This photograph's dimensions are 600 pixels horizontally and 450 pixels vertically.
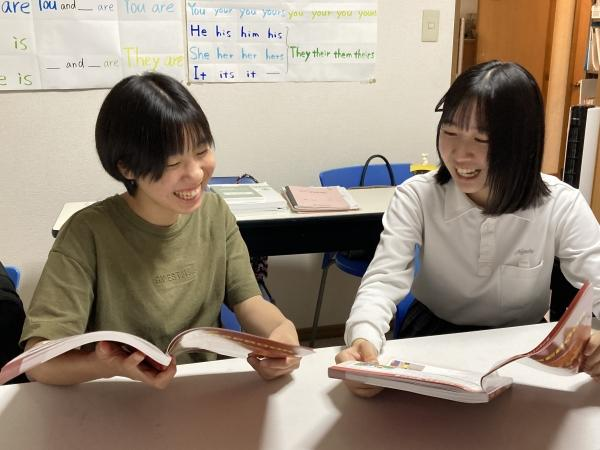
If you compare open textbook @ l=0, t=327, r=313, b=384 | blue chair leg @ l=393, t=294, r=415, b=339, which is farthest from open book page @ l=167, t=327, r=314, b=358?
blue chair leg @ l=393, t=294, r=415, b=339

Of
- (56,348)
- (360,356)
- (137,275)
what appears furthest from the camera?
(137,275)

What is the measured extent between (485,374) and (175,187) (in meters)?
0.62

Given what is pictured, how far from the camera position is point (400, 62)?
267cm

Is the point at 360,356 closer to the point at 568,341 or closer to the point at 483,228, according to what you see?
the point at 568,341

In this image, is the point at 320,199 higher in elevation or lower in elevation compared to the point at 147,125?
lower

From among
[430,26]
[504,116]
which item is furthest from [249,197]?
[430,26]

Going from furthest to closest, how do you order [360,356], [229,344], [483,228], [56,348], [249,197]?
[249,197] < [483,228] < [360,356] < [229,344] < [56,348]

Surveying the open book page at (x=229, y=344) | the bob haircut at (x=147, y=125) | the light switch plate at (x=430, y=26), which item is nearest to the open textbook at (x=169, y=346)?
the open book page at (x=229, y=344)

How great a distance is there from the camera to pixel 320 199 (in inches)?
85.4

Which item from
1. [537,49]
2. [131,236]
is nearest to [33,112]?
[131,236]

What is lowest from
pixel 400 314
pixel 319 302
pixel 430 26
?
pixel 319 302

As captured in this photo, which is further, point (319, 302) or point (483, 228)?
point (319, 302)

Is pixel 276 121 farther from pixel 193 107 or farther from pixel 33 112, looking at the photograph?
pixel 193 107

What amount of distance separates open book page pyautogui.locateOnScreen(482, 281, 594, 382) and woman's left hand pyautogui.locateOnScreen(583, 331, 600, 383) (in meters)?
0.02
